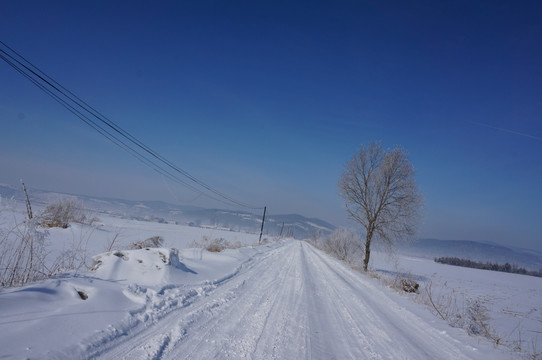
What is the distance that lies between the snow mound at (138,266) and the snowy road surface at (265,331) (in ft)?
2.10

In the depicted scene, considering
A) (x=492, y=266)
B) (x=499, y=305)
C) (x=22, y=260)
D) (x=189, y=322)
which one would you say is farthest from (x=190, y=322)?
Result: (x=492, y=266)

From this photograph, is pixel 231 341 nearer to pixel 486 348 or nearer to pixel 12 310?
pixel 12 310

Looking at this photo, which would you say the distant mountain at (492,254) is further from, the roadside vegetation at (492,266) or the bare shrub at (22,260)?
the bare shrub at (22,260)

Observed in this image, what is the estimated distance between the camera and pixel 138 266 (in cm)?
515

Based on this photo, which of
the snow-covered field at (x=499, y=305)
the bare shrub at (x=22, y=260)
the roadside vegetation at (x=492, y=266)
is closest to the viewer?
the bare shrub at (x=22, y=260)

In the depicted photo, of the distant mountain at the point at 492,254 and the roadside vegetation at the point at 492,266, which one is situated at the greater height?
the distant mountain at the point at 492,254

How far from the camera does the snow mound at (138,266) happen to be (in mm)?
4582

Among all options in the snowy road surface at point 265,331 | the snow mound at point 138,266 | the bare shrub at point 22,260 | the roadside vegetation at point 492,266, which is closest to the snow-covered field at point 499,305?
the snowy road surface at point 265,331

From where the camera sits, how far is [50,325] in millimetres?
2420

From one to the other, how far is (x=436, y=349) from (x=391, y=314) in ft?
6.05

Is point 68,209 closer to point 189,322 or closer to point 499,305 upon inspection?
point 189,322

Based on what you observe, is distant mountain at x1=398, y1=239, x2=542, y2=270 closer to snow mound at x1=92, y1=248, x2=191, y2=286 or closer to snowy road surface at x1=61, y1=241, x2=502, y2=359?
snowy road surface at x1=61, y1=241, x2=502, y2=359

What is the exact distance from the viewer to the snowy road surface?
8.51 feet

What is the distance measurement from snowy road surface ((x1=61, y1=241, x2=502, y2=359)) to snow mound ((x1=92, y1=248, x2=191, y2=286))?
0.64 metres
